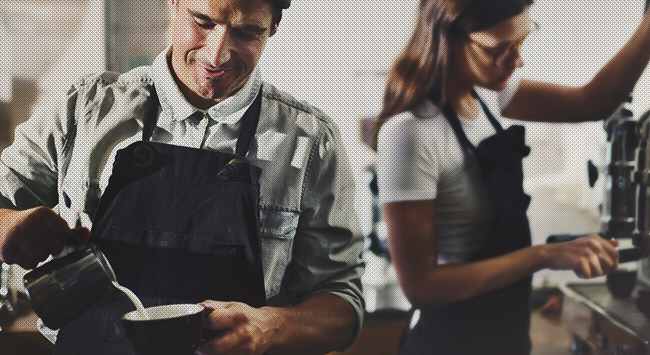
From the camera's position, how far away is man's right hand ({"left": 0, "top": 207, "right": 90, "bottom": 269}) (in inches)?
22.7

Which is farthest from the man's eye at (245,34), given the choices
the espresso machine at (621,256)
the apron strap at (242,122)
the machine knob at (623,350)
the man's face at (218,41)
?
the machine knob at (623,350)

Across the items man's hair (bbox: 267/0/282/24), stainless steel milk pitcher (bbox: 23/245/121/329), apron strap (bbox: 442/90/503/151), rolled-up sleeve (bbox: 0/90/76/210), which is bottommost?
stainless steel milk pitcher (bbox: 23/245/121/329)

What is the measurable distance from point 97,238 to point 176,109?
0.73 ft

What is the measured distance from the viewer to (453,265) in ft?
2.24

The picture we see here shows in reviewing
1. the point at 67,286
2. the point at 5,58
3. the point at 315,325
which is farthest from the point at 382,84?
the point at 5,58

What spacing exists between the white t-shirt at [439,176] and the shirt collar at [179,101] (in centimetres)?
23

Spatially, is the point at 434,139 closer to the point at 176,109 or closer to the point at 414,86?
the point at 414,86

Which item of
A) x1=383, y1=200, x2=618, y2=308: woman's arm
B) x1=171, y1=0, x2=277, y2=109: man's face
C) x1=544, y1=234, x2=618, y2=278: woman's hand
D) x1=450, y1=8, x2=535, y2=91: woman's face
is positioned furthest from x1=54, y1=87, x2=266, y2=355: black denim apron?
x1=544, y1=234, x2=618, y2=278: woman's hand

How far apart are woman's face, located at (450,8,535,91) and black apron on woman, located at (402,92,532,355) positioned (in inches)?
1.5

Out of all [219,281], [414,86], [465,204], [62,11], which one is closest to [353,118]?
[414,86]

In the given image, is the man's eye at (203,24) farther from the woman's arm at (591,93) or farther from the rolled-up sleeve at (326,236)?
the woman's arm at (591,93)

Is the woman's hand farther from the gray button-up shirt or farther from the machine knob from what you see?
the gray button-up shirt

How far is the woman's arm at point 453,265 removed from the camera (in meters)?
0.65

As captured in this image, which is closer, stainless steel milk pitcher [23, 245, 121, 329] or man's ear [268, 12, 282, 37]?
stainless steel milk pitcher [23, 245, 121, 329]
